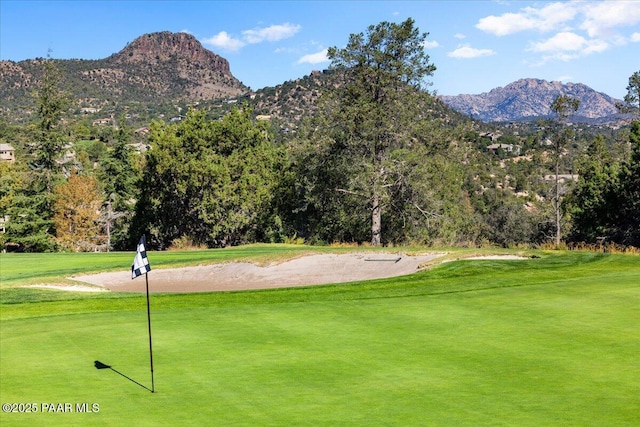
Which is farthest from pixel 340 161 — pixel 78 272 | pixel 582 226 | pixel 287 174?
pixel 582 226

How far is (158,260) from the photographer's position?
91.8ft

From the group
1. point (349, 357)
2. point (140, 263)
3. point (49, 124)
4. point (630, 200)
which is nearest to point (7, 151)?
point (49, 124)

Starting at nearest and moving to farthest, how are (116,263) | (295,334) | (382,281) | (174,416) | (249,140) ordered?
(174,416) → (295,334) → (382,281) → (116,263) → (249,140)

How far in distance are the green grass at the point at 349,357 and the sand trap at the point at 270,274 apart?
7.21 metres

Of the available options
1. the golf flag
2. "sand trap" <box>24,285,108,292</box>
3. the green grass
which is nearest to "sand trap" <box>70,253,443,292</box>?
"sand trap" <box>24,285,108,292</box>

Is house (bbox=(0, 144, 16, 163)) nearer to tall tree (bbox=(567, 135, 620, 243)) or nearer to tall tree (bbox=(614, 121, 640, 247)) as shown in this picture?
tall tree (bbox=(567, 135, 620, 243))

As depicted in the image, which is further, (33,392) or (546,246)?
(546,246)

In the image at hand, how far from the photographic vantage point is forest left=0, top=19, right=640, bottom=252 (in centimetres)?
4188

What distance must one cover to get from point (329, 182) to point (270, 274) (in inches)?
774

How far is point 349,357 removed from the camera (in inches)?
421

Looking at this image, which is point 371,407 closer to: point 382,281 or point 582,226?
point 382,281

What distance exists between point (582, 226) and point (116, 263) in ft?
147

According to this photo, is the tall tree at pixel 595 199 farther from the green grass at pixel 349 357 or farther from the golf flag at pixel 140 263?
the golf flag at pixel 140 263

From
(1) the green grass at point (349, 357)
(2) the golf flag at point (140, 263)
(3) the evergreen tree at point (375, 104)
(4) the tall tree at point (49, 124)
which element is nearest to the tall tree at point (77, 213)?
(4) the tall tree at point (49, 124)
